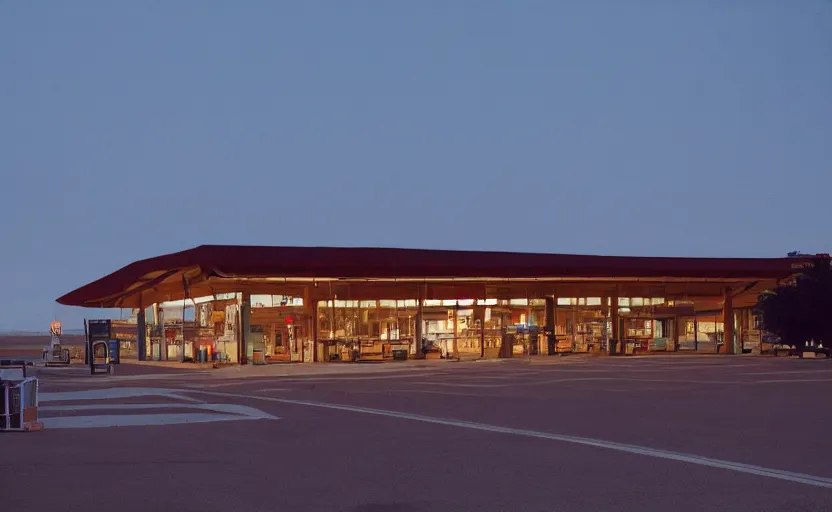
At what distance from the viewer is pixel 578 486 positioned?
9812 mm

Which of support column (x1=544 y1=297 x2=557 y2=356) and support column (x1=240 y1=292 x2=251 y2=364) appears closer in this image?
support column (x1=240 y1=292 x2=251 y2=364)

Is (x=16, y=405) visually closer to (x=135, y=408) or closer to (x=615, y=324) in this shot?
(x=135, y=408)

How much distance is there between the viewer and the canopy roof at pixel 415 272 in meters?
40.1

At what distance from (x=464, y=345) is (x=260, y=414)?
30375 mm

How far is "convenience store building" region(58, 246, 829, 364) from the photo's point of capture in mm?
42031

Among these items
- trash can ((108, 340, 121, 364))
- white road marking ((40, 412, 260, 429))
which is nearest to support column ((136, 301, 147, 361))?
trash can ((108, 340, 121, 364))

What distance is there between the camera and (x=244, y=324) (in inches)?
1684

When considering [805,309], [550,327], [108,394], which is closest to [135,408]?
[108,394]

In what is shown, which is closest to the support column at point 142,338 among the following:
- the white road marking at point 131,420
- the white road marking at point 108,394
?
the white road marking at point 108,394

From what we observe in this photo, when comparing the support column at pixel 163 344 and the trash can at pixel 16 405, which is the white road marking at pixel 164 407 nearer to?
the trash can at pixel 16 405

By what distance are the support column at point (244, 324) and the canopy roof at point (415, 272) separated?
552mm

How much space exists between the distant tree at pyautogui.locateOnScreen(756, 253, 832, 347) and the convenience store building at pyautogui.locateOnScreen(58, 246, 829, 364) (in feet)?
3.50

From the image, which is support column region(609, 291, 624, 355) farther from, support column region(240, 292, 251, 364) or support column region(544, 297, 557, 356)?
support column region(240, 292, 251, 364)

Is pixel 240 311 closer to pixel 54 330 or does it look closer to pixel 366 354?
pixel 366 354
